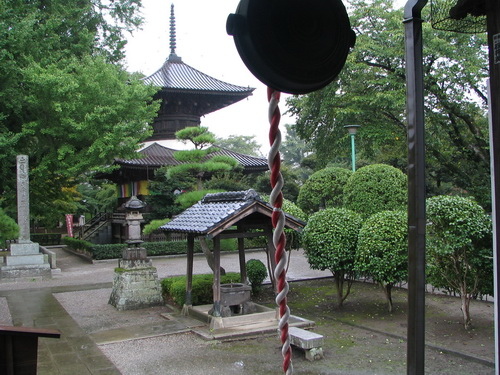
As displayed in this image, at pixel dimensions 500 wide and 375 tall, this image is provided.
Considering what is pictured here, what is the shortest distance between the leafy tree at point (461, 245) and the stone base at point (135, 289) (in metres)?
6.22

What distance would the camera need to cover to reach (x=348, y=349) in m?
7.24

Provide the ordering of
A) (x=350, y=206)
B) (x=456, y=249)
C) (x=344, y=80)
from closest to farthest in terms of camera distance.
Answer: (x=456, y=249) → (x=350, y=206) → (x=344, y=80)

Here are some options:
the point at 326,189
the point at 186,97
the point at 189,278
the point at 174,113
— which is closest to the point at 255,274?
the point at 189,278

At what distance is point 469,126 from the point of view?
16078 millimetres

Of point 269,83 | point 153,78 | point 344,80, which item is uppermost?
point 153,78

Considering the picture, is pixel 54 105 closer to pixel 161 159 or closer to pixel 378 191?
pixel 161 159

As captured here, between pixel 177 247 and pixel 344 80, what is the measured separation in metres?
11.1

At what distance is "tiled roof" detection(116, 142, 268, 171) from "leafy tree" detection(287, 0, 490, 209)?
6638mm

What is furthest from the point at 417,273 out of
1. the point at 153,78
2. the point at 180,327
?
the point at 153,78

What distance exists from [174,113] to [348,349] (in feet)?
66.2

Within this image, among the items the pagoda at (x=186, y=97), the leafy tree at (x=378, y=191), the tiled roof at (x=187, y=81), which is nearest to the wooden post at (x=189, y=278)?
the leafy tree at (x=378, y=191)

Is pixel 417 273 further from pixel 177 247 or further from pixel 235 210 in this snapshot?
pixel 177 247

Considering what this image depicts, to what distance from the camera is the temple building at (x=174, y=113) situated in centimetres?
2420

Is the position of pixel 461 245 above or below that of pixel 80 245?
above
